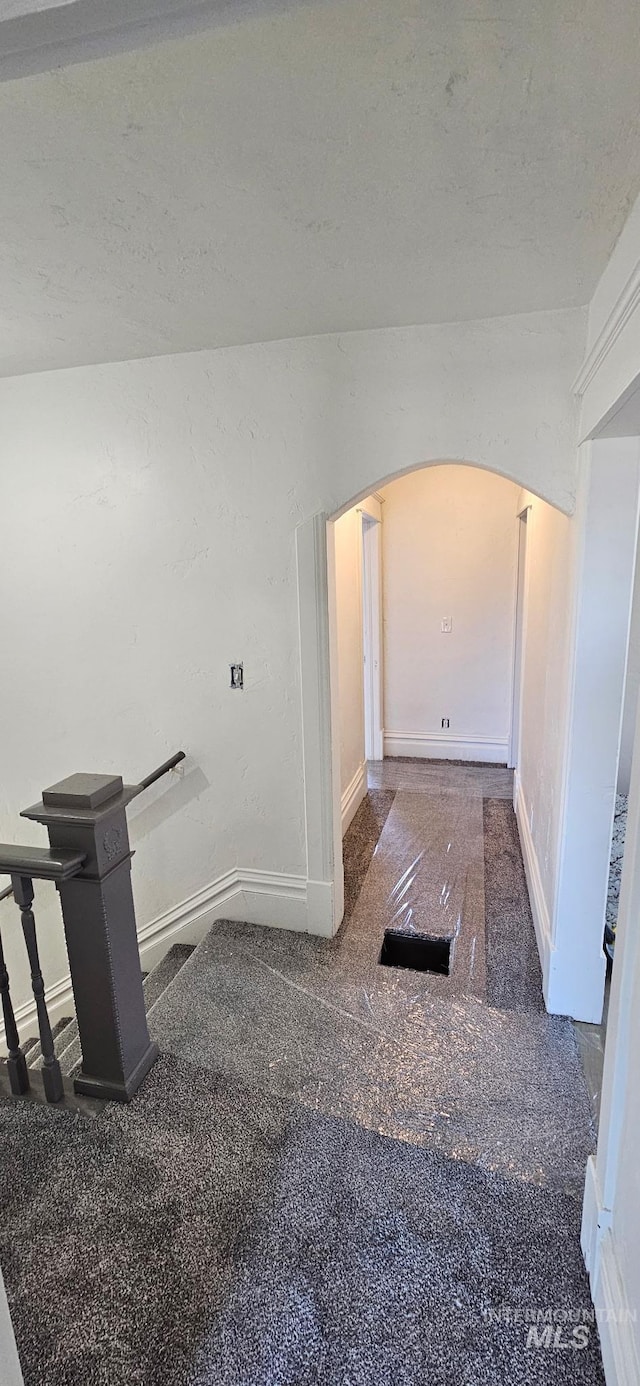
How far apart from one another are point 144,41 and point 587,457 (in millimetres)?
1495

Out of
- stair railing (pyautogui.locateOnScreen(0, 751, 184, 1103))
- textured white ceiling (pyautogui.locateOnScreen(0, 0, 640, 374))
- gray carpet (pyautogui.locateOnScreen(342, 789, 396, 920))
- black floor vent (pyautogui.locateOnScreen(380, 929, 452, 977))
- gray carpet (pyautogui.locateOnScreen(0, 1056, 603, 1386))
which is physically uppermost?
textured white ceiling (pyautogui.locateOnScreen(0, 0, 640, 374))

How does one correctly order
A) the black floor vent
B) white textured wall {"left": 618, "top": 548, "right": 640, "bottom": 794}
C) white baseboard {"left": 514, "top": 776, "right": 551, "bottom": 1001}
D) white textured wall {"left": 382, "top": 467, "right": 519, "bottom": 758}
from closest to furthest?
white baseboard {"left": 514, "top": 776, "right": 551, "bottom": 1001} < the black floor vent < white textured wall {"left": 618, "top": 548, "right": 640, "bottom": 794} < white textured wall {"left": 382, "top": 467, "right": 519, "bottom": 758}

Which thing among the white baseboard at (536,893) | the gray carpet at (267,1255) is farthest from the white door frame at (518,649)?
the gray carpet at (267,1255)

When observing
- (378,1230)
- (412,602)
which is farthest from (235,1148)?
(412,602)

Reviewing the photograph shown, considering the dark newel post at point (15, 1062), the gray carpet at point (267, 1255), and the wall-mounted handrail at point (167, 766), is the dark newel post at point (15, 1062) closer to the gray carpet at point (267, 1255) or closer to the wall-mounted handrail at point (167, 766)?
the gray carpet at point (267, 1255)

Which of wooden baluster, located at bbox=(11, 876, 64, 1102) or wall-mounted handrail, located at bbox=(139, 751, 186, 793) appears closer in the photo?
wooden baluster, located at bbox=(11, 876, 64, 1102)

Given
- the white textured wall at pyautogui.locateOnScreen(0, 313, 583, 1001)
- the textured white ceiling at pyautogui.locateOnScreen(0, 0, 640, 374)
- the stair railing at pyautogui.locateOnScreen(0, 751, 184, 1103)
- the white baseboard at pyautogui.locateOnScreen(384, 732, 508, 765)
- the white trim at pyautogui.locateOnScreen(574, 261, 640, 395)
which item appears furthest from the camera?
the white baseboard at pyautogui.locateOnScreen(384, 732, 508, 765)

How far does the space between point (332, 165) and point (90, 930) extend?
1.83m

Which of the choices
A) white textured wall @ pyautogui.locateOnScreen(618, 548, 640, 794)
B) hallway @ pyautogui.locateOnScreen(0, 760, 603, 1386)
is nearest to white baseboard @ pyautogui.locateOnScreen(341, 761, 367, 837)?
hallway @ pyautogui.locateOnScreen(0, 760, 603, 1386)

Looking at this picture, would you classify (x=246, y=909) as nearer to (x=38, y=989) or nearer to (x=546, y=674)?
(x=38, y=989)

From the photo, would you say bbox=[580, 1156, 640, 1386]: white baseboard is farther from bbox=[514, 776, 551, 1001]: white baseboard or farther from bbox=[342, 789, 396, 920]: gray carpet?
bbox=[342, 789, 396, 920]: gray carpet

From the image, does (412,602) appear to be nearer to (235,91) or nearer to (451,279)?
(451,279)

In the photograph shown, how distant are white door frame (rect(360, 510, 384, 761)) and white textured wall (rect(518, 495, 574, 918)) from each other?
121cm

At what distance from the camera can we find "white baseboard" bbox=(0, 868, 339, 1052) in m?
2.54
